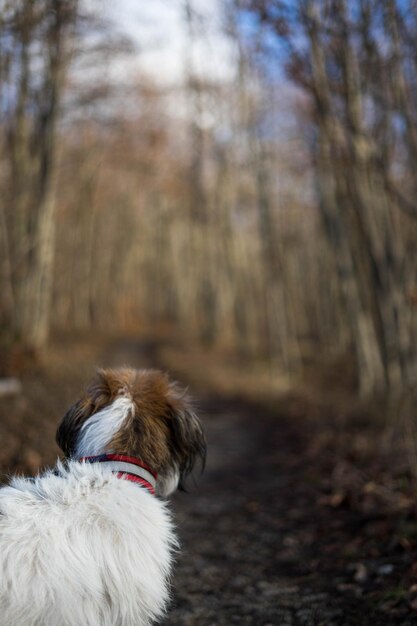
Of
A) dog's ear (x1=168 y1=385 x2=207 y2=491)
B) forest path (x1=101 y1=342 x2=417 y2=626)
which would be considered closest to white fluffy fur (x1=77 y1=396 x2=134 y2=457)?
dog's ear (x1=168 y1=385 x2=207 y2=491)

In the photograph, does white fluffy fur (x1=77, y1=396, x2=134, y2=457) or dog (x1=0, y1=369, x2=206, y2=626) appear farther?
white fluffy fur (x1=77, y1=396, x2=134, y2=457)

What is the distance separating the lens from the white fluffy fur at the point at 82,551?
2.51m

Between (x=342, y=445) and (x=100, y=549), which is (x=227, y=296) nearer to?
(x=342, y=445)

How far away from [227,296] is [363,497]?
2584 centimetres

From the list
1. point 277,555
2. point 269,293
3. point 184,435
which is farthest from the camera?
point 269,293

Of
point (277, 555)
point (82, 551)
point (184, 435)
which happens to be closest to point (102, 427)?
point (184, 435)

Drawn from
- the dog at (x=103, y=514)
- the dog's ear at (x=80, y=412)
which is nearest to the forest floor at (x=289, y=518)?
the dog at (x=103, y=514)

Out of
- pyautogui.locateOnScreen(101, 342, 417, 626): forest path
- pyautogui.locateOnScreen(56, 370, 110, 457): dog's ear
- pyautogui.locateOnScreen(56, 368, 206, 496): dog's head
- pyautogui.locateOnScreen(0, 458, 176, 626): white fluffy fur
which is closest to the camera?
pyautogui.locateOnScreen(0, 458, 176, 626): white fluffy fur

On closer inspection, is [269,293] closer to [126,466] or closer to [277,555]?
[277,555]

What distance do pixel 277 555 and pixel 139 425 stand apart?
10.1 feet

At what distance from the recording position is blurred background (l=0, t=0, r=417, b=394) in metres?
8.73

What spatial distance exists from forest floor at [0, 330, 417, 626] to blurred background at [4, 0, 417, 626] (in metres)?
0.03

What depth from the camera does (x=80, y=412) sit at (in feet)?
10.6

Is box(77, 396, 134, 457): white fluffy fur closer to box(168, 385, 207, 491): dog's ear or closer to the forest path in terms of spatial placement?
box(168, 385, 207, 491): dog's ear
